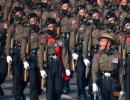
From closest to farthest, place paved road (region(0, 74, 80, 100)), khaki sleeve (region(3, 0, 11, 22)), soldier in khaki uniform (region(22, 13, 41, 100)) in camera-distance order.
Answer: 1. soldier in khaki uniform (region(22, 13, 41, 100))
2. paved road (region(0, 74, 80, 100))
3. khaki sleeve (region(3, 0, 11, 22))

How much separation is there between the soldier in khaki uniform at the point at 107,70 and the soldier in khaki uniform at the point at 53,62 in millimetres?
1313

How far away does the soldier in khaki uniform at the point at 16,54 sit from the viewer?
18.0 m

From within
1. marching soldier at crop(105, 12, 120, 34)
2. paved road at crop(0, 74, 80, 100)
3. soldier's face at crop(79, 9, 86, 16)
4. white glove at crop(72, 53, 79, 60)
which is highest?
soldier's face at crop(79, 9, 86, 16)

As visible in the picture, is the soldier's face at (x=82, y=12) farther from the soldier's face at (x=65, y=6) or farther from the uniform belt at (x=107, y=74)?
the uniform belt at (x=107, y=74)

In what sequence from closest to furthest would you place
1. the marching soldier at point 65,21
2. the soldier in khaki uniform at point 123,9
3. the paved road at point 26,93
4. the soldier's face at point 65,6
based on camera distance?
the paved road at point 26,93
the marching soldier at point 65,21
the soldier's face at point 65,6
the soldier in khaki uniform at point 123,9

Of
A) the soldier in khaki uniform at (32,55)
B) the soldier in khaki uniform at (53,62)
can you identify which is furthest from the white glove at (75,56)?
the soldier in khaki uniform at (53,62)

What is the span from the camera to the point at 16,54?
→ 59.6 feet

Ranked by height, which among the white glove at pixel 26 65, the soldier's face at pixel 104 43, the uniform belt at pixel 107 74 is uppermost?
the soldier's face at pixel 104 43

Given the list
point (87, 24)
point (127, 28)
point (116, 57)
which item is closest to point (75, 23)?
point (87, 24)

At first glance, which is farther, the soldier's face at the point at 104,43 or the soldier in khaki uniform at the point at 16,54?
the soldier in khaki uniform at the point at 16,54

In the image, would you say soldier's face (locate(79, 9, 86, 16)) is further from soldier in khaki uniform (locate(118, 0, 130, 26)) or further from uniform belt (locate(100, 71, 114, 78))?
uniform belt (locate(100, 71, 114, 78))

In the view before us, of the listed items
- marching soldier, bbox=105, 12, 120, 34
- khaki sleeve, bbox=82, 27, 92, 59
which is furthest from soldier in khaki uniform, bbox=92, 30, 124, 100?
marching soldier, bbox=105, 12, 120, 34

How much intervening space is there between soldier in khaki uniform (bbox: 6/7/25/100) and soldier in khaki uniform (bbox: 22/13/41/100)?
367 millimetres

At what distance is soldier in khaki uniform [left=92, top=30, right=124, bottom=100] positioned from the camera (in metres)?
15.6
